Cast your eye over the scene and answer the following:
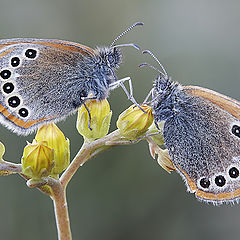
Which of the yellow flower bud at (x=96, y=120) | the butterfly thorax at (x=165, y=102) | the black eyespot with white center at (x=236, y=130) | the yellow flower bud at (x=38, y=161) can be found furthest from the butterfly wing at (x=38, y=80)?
the black eyespot with white center at (x=236, y=130)

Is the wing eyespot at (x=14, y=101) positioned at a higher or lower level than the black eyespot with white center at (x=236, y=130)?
higher

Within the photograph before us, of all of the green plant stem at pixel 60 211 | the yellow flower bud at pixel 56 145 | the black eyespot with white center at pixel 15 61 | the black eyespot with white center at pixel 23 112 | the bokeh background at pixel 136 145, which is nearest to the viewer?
the green plant stem at pixel 60 211

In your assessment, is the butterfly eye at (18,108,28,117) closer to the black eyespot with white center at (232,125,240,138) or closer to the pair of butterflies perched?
the pair of butterflies perched

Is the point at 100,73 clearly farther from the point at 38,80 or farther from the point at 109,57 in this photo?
the point at 38,80

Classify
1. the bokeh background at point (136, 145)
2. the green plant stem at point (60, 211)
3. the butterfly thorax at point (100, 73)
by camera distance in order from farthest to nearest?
the bokeh background at point (136, 145), the butterfly thorax at point (100, 73), the green plant stem at point (60, 211)

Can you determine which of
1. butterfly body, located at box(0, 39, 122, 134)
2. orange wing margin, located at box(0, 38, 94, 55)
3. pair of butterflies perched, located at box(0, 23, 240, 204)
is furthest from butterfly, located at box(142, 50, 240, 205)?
orange wing margin, located at box(0, 38, 94, 55)

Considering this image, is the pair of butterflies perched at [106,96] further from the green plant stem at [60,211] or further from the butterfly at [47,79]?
the green plant stem at [60,211]

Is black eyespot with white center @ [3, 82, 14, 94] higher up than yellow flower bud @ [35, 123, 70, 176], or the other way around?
black eyespot with white center @ [3, 82, 14, 94]

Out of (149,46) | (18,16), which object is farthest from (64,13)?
(149,46)
